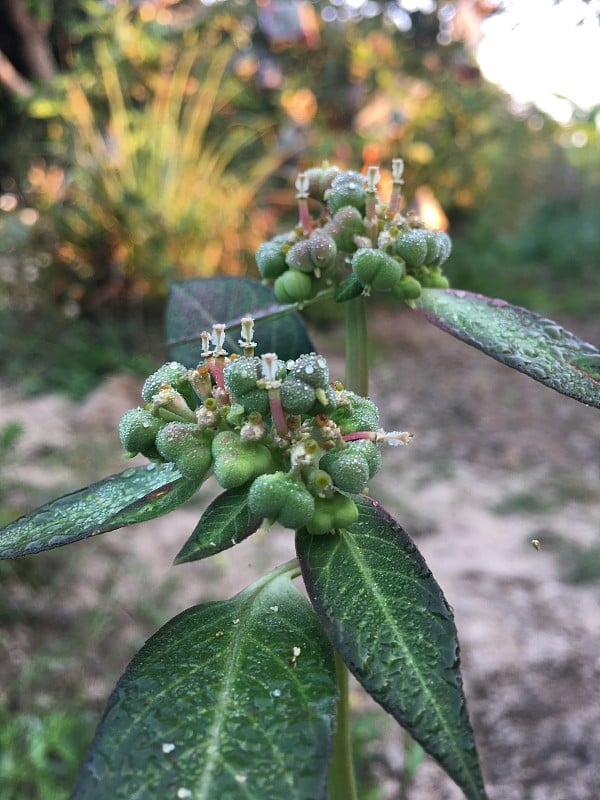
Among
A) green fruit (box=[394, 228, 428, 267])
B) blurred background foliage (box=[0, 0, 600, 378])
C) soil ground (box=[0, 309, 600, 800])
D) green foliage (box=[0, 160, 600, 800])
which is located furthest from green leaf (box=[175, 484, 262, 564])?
blurred background foliage (box=[0, 0, 600, 378])

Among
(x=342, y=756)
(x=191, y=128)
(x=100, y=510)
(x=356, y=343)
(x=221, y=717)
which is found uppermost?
(x=191, y=128)

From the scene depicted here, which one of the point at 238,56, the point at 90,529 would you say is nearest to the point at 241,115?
the point at 238,56

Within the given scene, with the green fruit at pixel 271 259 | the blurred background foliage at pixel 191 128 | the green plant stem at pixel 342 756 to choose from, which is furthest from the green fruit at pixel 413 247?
the blurred background foliage at pixel 191 128

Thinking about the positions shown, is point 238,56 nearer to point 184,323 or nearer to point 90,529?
point 184,323

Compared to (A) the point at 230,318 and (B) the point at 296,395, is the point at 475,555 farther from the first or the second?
(B) the point at 296,395

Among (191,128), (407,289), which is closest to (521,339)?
(407,289)

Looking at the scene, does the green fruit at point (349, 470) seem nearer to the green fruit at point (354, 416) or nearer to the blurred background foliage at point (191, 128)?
the green fruit at point (354, 416)

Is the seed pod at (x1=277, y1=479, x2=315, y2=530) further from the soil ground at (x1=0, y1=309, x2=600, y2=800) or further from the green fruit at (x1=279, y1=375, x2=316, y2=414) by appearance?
the soil ground at (x1=0, y1=309, x2=600, y2=800)
